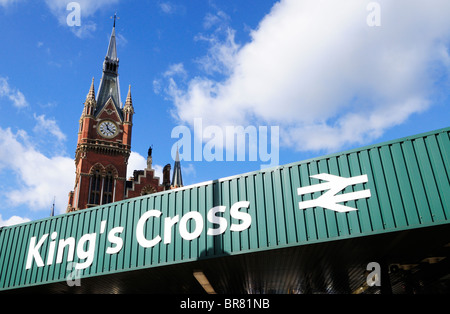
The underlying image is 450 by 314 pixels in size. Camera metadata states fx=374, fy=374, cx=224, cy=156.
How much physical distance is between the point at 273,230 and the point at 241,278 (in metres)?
4.18

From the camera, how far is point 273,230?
14602 millimetres

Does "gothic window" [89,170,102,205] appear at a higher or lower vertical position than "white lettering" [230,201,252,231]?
higher

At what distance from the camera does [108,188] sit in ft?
177

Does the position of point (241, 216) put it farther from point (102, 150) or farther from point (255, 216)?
point (102, 150)

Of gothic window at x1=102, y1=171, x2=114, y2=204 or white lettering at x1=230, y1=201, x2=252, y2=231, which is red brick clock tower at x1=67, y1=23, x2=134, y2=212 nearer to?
gothic window at x1=102, y1=171, x2=114, y2=204

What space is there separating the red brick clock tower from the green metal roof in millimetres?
33837

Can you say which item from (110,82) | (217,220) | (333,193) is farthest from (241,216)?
(110,82)

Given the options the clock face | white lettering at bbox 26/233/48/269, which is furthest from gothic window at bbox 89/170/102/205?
white lettering at bbox 26/233/48/269

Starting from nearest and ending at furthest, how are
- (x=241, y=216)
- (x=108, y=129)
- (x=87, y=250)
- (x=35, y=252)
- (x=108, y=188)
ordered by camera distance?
(x=241, y=216) → (x=87, y=250) → (x=35, y=252) → (x=108, y=188) → (x=108, y=129)

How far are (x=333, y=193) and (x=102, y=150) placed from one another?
156ft

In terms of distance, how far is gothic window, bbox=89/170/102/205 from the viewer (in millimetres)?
52531

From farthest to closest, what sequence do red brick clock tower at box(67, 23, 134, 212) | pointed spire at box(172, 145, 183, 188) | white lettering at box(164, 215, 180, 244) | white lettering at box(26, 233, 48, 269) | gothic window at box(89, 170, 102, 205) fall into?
1. pointed spire at box(172, 145, 183, 188)
2. red brick clock tower at box(67, 23, 134, 212)
3. gothic window at box(89, 170, 102, 205)
4. white lettering at box(26, 233, 48, 269)
5. white lettering at box(164, 215, 180, 244)
